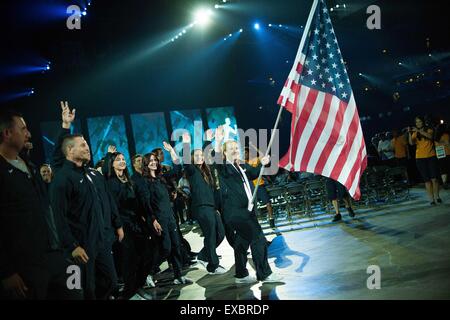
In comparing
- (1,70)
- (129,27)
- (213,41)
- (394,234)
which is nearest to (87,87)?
(129,27)

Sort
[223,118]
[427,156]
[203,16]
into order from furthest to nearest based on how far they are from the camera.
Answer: [223,118], [203,16], [427,156]

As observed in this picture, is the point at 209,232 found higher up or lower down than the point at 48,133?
lower down

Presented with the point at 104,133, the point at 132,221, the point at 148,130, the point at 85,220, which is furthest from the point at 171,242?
the point at 148,130

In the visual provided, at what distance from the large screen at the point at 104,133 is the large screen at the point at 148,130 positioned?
2.11ft

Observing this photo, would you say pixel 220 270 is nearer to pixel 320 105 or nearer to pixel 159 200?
pixel 159 200

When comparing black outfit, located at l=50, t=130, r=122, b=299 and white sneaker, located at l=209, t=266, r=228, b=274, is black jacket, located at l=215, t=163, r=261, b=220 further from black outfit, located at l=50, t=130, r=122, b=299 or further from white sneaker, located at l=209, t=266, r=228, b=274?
black outfit, located at l=50, t=130, r=122, b=299

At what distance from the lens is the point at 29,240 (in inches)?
131

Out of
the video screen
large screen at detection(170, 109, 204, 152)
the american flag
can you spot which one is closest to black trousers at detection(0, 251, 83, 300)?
the american flag

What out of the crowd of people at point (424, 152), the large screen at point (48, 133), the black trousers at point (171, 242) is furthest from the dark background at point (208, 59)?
the black trousers at point (171, 242)

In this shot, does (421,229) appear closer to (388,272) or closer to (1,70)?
(388,272)

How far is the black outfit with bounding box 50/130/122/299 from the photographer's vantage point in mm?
4227

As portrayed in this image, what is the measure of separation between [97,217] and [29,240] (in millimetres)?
1174

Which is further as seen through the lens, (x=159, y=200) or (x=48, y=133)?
(x=48, y=133)

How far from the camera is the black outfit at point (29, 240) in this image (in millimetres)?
3211
